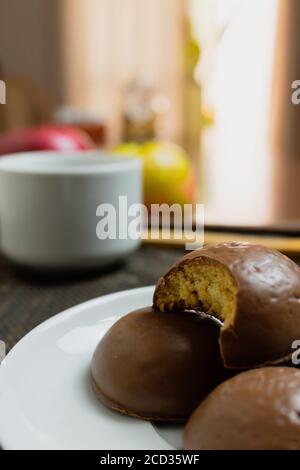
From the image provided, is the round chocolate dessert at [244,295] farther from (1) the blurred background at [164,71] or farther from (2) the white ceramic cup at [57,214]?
(1) the blurred background at [164,71]

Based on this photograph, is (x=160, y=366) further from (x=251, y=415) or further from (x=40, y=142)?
(x=40, y=142)

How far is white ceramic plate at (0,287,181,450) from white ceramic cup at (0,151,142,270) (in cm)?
26

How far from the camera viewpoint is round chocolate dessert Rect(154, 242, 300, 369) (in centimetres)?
43

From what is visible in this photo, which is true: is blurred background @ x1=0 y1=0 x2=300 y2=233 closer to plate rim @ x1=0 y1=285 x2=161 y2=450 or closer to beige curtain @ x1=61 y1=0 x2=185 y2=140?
beige curtain @ x1=61 y1=0 x2=185 y2=140

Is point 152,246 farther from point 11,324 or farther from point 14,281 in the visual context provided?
point 11,324

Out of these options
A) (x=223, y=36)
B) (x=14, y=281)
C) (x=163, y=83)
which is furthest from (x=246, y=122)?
(x=14, y=281)

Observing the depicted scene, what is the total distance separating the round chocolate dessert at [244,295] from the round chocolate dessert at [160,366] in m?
0.03

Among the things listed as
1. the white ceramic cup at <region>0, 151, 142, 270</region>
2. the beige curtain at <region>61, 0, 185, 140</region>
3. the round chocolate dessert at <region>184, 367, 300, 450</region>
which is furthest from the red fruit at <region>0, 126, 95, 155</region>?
the beige curtain at <region>61, 0, 185, 140</region>

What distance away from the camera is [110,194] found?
850 millimetres

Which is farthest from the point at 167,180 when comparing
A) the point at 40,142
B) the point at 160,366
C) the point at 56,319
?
the point at 160,366

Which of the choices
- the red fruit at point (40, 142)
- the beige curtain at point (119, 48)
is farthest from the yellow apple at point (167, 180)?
the beige curtain at point (119, 48)

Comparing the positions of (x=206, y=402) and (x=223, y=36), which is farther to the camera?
(x=223, y=36)

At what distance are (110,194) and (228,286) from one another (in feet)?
1.41

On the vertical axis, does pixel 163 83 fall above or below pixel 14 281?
above
